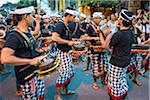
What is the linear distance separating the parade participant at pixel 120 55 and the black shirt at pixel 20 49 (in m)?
1.44

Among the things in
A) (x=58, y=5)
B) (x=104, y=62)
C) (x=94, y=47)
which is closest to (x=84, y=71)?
(x=104, y=62)

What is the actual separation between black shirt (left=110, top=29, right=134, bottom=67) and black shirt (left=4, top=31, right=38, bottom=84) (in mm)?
1369

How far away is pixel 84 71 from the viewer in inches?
299

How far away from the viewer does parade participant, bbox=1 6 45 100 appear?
9.72 feet

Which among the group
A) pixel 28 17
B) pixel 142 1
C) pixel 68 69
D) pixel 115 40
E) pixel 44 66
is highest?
pixel 142 1

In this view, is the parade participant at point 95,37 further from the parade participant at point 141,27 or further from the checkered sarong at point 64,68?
the parade participant at point 141,27

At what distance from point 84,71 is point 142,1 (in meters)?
10.2

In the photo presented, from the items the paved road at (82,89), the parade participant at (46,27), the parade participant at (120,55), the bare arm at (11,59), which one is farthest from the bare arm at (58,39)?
the parade participant at (46,27)

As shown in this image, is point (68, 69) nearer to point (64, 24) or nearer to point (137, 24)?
point (64, 24)

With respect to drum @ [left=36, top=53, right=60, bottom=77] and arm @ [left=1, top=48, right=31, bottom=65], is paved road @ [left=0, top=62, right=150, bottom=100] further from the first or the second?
arm @ [left=1, top=48, right=31, bottom=65]

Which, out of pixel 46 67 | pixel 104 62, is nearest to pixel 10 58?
pixel 46 67

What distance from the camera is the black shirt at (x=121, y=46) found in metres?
4.05

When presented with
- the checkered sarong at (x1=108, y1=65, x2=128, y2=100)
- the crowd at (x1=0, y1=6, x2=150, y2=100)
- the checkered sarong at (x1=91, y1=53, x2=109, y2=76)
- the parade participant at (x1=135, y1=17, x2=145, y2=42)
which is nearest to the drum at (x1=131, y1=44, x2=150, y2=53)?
the crowd at (x1=0, y1=6, x2=150, y2=100)

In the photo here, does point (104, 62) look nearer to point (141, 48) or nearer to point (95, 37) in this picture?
point (95, 37)
